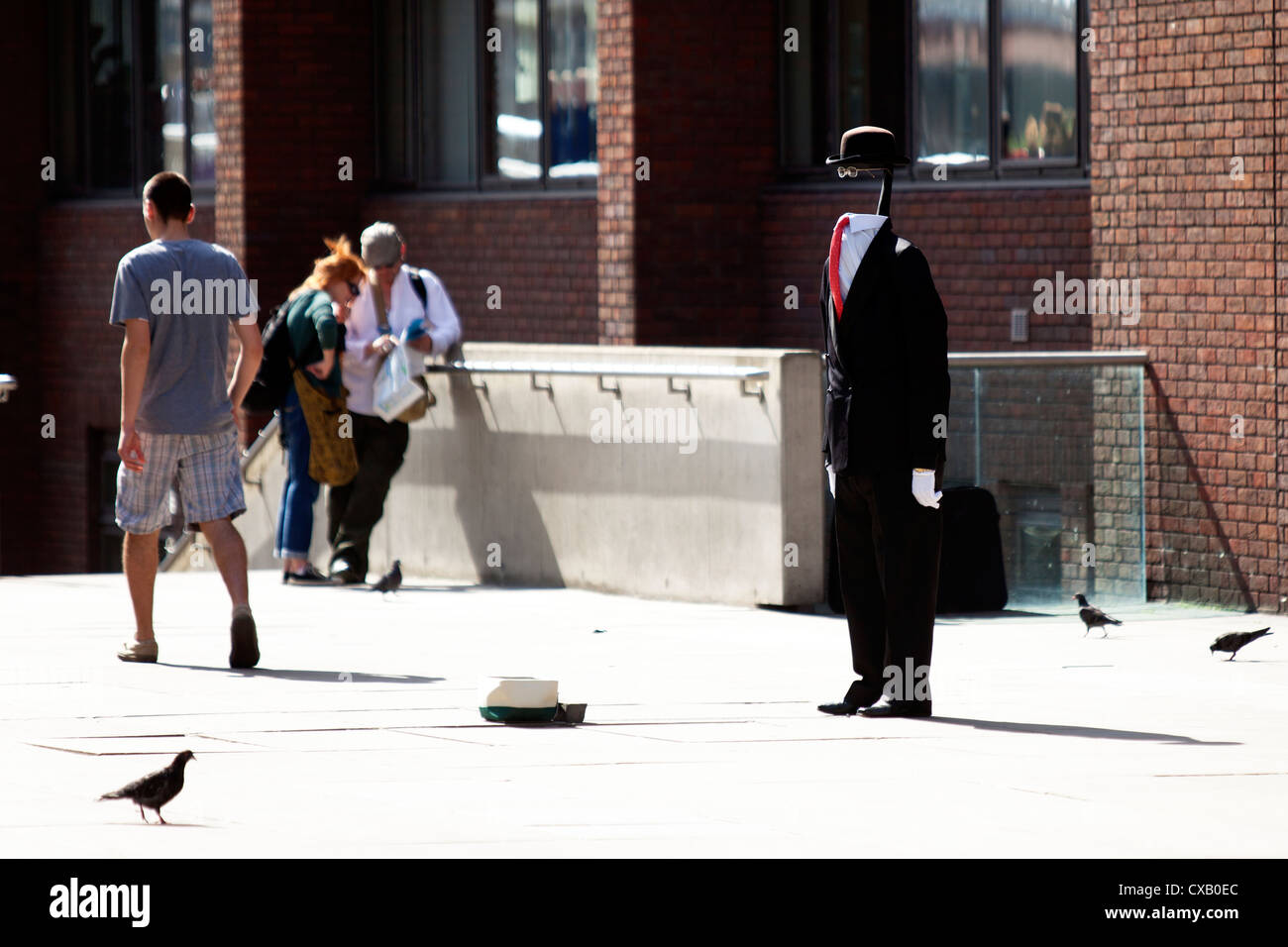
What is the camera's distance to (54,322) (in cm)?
2319

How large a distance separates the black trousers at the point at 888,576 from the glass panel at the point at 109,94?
51.1ft

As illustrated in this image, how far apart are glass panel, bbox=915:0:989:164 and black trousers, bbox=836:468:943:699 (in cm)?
739

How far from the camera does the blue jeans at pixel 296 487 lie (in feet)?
45.0

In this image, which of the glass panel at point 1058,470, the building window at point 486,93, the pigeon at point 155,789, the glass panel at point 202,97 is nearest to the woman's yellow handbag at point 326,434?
the glass panel at point 1058,470

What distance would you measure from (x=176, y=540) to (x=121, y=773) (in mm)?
14897

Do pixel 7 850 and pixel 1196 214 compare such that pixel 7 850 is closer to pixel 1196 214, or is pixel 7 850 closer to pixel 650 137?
pixel 1196 214

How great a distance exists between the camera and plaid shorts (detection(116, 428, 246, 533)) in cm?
973

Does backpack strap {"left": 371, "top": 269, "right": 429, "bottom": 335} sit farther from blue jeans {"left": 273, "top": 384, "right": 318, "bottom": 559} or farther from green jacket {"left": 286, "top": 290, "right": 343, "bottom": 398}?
blue jeans {"left": 273, "top": 384, "right": 318, "bottom": 559}

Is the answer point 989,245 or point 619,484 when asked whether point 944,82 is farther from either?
point 619,484

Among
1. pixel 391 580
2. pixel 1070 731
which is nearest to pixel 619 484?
pixel 391 580

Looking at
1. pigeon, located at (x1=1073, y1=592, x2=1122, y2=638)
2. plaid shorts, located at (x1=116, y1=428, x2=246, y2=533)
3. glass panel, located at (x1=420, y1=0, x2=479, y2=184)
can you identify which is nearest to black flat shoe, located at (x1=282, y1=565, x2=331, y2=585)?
plaid shorts, located at (x1=116, y1=428, x2=246, y2=533)

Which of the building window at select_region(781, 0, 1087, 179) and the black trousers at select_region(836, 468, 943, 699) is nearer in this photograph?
the black trousers at select_region(836, 468, 943, 699)

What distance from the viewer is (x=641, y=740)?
7.95 metres
